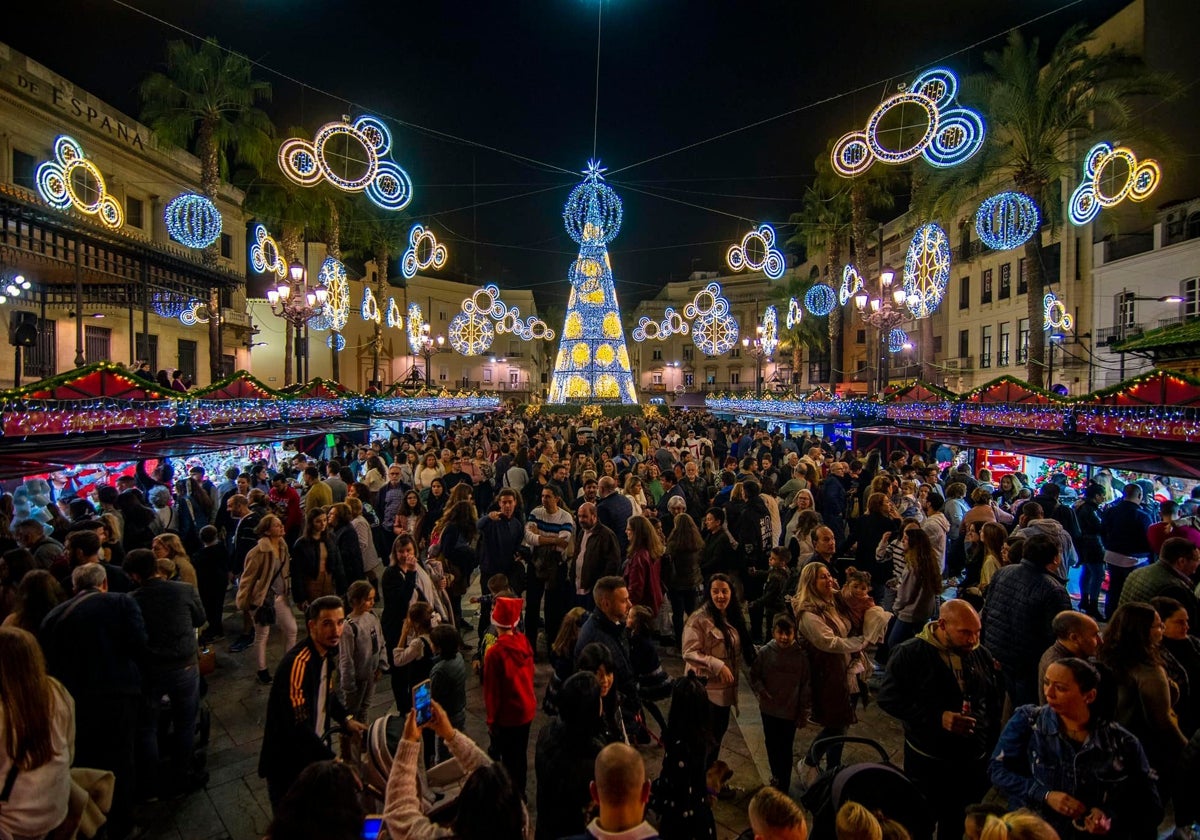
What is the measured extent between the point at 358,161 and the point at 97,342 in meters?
15.6

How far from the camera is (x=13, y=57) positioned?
18.9m

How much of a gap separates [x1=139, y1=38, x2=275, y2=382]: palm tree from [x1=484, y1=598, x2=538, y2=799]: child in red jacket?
1950 centimetres

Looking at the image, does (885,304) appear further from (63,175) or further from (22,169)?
(22,169)

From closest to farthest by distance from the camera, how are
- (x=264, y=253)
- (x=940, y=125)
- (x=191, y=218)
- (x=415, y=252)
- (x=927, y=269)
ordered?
(x=940, y=125) < (x=927, y=269) < (x=191, y=218) < (x=264, y=253) < (x=415, y=252)

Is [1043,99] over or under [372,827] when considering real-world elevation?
over

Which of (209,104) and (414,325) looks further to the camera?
(414,325)

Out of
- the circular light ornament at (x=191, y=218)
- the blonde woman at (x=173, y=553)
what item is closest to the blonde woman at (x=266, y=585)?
the blonde woman at (x=173, y=553)

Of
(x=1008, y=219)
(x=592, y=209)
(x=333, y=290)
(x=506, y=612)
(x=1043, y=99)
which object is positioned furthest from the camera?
(x=592, y=209)

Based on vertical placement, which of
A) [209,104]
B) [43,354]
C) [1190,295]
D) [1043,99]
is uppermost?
[209,104]

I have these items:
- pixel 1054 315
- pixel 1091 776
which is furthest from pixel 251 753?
pixel 1054 315

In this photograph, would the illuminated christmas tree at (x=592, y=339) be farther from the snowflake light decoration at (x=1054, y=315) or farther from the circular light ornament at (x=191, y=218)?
the circular light ornament at (x=191, y=218)

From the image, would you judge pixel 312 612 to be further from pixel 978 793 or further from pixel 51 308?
pixel 51 308

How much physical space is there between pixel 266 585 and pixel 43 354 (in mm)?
19557

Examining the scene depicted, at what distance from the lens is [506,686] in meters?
3.93
